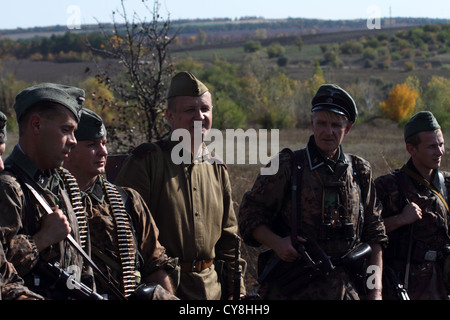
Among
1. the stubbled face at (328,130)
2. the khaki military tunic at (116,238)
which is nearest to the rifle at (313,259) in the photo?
the stubbled face at (328,130)

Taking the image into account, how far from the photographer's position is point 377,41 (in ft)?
419

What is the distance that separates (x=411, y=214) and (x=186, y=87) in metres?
2.12

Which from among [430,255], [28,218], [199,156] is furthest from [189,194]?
[430,255]

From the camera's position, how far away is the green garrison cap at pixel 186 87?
475 cm

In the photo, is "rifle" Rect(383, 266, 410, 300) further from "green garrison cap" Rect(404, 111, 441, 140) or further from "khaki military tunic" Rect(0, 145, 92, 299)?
"khaki military tunic" Rect(0, 145, 92, 299)

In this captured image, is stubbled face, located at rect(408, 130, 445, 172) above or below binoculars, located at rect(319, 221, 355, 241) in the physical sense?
above

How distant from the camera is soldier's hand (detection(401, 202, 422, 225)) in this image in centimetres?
519

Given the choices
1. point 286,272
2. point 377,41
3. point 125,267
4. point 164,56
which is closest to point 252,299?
point 286,272

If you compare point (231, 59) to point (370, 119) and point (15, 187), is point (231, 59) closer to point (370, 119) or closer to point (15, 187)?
point (370, 119)

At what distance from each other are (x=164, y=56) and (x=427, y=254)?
611cm

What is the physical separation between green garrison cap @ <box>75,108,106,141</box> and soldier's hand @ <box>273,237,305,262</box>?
56.0 inches

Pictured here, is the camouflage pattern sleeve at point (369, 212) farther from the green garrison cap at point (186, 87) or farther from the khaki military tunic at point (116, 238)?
the khaki military tunic at point (116, 238)

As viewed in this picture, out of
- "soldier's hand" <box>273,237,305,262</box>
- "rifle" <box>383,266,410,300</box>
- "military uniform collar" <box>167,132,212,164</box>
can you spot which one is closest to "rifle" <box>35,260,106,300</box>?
"soldier's hand" <box>273,237,305,262</box>

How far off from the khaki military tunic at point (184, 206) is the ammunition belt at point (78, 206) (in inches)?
33.9
